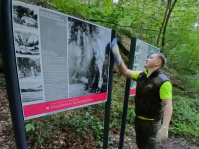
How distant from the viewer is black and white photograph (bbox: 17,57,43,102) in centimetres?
130

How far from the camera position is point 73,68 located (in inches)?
70.7

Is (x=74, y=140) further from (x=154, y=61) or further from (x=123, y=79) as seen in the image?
(x=123, y=79)

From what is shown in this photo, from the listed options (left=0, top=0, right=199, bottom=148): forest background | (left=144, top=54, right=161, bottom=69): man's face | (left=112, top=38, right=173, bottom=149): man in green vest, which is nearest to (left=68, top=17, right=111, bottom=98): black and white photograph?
(left=112, top=38, right=173, bottom=149): man in green vest

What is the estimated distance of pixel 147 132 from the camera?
2750 mm

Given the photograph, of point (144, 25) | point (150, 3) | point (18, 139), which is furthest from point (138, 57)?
point (150, 3)

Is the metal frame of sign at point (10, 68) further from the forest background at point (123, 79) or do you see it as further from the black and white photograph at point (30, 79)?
the forest background at point (123, 79)

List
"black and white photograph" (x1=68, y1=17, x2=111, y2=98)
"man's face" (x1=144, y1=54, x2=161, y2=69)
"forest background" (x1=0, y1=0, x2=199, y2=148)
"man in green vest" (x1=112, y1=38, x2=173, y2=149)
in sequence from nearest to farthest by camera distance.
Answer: "black and white photograph" (x1=68, y1=17, x2=111, y2=98) < "man in green vest" (x1=112, y1=38, x2=173, y2=149) < "man's face" (x1=144, y1=54, x2=161, y2=69) < "forest background" (x1=0, y1=0, x2=199, y2=148)

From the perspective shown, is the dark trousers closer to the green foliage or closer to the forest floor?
the forest floor

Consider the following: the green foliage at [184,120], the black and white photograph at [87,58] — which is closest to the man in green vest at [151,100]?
the black and white photograph at [87,58]

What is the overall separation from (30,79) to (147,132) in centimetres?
220

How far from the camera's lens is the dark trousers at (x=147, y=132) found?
2713 millimetres

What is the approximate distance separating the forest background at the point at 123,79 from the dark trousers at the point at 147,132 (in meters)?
1.03

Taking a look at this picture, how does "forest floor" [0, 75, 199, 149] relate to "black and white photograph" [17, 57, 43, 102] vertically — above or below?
below

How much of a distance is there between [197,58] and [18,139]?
904 cm
